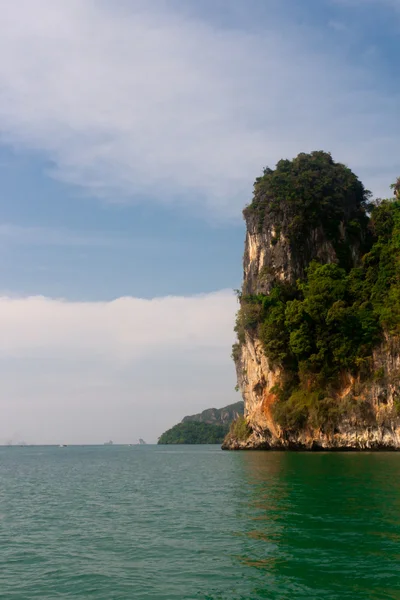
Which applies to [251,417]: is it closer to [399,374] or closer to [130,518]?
[399,374]

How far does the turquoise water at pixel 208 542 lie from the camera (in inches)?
372

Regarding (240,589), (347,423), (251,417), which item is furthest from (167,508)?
(251,417)

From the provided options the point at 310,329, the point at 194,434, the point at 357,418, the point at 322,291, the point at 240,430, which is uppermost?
the point at 322,291

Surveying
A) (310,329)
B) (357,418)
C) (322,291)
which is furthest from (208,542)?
(322,291)

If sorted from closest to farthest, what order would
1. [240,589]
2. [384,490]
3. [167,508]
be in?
1. [240,589]
2. [167,508]
3. [384,490]

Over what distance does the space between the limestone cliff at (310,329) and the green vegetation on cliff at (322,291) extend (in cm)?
12

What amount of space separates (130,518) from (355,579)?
27.5 feet

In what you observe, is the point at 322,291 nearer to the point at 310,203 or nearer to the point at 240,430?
the point at 310,203

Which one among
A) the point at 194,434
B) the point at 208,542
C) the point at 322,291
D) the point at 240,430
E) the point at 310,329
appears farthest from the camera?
the point at 194,434

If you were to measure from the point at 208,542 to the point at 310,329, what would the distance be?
37517 millimetres

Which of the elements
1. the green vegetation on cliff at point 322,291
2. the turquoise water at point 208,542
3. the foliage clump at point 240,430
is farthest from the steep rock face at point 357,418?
the turquoise water at point 208,542

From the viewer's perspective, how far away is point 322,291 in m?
49.5

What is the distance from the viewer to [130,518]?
642 inches

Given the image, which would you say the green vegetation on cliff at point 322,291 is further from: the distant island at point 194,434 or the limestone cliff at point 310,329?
the distant island at point 194,434
